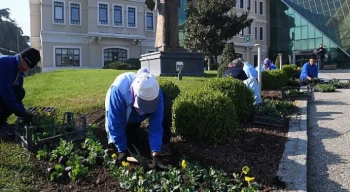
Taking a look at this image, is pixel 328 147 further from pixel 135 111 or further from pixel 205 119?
pixel 135 111

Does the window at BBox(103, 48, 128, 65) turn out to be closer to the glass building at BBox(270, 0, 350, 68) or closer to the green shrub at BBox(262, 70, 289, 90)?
the glass building at BBox(270, 0, 350, 68)

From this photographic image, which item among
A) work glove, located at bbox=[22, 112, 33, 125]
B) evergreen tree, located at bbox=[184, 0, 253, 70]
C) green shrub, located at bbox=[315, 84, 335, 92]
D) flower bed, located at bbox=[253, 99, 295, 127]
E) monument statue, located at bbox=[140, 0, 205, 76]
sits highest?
evergreen tree, located at bbox=[184, 0, 253, 70]

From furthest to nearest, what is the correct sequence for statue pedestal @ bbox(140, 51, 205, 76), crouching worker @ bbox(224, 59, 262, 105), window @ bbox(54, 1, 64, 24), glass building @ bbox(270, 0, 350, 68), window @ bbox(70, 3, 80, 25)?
glass building @ bbox(270, 0, 350, 68), window @ bbox(70, 3, 80, 25), window @ bbox(54, 1, 64, 24), statue pedestal @ bbox(140, 51, 205, 76), crouching worker @ bbox(224, 59, 262, 105)

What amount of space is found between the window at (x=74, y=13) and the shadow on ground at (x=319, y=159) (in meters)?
30.1

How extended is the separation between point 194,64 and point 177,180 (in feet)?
38.0

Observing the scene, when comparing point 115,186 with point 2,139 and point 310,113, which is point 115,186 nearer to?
point 2,139

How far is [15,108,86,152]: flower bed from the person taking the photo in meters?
3.85

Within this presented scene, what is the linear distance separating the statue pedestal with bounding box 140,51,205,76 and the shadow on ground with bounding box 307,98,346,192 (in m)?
7.61

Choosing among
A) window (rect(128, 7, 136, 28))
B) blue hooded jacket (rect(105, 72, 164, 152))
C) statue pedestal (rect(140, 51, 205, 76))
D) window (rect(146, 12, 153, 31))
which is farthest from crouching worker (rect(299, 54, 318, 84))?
window (rect(146, 12, 153, 31))

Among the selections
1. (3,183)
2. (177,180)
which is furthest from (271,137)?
(3,183)

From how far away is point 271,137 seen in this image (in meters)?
5.19

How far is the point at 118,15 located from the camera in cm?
3575

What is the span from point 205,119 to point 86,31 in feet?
104

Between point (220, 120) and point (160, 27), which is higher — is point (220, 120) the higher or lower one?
the lower one
